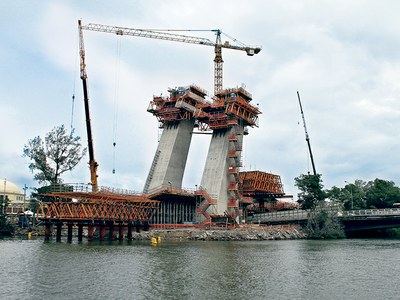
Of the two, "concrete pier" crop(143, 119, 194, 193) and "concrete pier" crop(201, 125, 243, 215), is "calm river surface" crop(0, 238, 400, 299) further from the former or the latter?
"concrete pier" crop(143, 119, 194, 193)

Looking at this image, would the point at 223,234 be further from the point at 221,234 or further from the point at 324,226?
the point at 324,226

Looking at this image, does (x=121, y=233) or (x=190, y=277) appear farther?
(x=121, y=233)

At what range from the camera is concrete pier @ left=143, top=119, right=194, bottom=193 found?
132 metres

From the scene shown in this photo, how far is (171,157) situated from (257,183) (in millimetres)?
32702

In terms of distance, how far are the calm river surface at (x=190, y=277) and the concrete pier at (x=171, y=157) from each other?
71477 millimetres

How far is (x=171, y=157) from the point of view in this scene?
134 meters

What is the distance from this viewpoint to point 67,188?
3654 inches

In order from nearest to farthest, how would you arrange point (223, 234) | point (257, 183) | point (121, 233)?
point (121, 233) → point (223, 234) → point (257, 183)

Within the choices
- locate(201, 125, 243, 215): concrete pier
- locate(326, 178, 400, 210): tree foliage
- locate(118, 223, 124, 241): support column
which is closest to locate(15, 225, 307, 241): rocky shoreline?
locate(118, 223, 124, 241): support column

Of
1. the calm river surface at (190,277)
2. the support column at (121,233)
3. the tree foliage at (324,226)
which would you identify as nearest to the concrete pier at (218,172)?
the tree foliage at (324,226)

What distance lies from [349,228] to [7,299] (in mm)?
115489

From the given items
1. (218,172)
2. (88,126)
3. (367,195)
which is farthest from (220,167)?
(367,195)

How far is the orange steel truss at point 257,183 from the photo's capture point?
14675 centimetres

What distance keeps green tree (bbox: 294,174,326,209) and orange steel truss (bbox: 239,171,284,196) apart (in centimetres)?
1407
